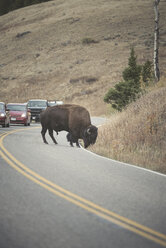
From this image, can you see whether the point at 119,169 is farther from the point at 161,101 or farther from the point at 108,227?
the point at 161,101

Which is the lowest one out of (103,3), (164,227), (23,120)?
(23,120)

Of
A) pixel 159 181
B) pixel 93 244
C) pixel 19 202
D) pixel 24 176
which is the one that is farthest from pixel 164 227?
pixel 24 176

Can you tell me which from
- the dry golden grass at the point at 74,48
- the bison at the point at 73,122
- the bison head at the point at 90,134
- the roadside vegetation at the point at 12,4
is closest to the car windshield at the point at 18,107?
the bison at the point at 73,122

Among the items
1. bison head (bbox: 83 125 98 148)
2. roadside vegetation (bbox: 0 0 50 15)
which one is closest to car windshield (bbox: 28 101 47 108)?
bison head (bbox: 83 125 98 148)

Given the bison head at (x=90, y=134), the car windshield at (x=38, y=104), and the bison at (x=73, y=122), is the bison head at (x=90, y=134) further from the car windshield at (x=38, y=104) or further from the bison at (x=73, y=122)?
the car windshield at (x=38, y=104)

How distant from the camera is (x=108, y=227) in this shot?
520 cm

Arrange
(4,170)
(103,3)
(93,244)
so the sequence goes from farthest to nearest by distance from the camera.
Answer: (103,3)
(4,170)
(93,244)

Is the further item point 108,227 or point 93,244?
point 108,227

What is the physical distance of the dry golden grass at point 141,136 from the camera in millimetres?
11680

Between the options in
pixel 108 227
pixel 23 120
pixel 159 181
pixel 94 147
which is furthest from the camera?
pixel 23 120

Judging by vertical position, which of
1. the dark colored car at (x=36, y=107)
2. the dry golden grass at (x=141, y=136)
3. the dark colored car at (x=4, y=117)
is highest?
the dry golden grass at (x=141, y=136)

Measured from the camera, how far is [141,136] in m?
13.9

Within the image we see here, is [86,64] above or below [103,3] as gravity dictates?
below

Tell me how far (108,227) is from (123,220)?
38cm
